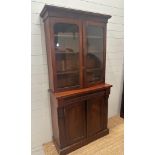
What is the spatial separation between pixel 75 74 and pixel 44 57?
0.47 meters

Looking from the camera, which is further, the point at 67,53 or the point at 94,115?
the point at 94,115

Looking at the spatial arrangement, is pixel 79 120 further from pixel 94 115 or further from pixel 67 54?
pixel 67 54

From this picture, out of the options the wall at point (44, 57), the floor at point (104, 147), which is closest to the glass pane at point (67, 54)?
the wall at point (44, 57)

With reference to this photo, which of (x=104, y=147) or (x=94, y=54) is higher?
(x=94, y=54)

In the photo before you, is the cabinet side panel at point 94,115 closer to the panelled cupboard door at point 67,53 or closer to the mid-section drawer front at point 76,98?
the mid-section drawer front at point 76,98

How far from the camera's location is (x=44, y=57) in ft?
6.89

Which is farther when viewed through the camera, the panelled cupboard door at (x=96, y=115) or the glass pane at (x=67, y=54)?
the panelled cupboard door at (x=96, y=115)

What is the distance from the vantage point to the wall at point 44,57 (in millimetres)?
2025

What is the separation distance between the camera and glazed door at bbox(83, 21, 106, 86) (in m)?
2.13

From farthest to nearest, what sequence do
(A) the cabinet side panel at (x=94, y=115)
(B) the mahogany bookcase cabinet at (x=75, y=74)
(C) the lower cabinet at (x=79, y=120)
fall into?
(A) the cabinet side panel at (x=94, y=115)
(C) the lower cabinet at (x=79, y=120)
(B) the mahogany bookcase cabinet at (x=75, y=74)

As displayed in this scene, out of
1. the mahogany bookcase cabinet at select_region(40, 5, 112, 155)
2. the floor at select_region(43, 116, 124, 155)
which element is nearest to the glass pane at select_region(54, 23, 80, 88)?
the mahogany bookcase cabinet at select_region(40, 5, 112, 155)

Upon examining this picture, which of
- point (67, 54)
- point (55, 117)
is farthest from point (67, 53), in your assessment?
point (55, 117)

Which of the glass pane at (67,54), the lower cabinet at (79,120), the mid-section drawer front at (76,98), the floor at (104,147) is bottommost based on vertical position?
the floor at (104,147)

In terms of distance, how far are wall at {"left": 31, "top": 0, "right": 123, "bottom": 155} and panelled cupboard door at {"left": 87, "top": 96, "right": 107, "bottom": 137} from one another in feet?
1.91
